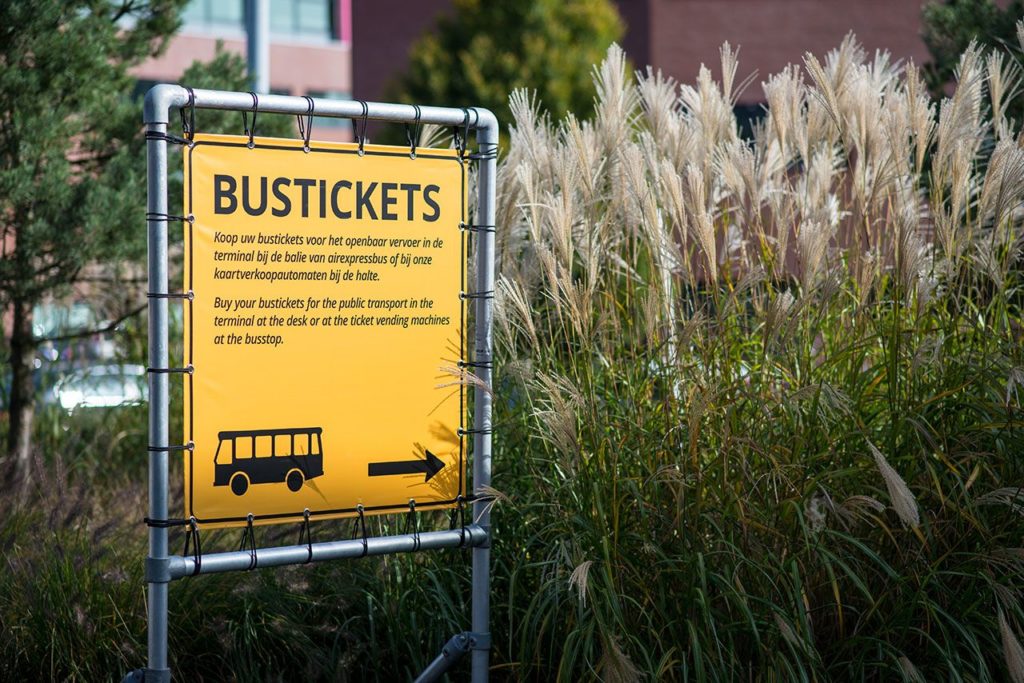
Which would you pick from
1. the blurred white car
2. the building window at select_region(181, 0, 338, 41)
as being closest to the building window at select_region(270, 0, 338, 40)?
the building window at select_region(181, 0, 338, 41)

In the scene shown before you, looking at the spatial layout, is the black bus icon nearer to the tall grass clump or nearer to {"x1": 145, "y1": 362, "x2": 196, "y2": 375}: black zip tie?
{"x1": 145, "y1": 362, "x2": 196, "y2": 375}: black zip tie

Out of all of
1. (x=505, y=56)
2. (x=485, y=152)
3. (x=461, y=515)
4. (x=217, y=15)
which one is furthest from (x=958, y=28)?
(x=217, y=15)

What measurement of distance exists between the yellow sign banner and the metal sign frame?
0.27ft

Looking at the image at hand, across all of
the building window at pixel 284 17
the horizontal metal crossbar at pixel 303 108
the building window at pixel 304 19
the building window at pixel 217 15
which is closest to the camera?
the horizontal metal crossbar at pixel 303 108

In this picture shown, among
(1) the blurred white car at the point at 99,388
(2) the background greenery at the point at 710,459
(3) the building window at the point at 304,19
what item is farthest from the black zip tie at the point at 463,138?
(3) the building window at the point at 304,19

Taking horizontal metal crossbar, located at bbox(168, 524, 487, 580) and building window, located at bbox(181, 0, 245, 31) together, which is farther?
building window, located at bbox(181, 0, 245, 31)

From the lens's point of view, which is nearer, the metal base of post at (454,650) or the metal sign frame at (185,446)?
the metal sign frame at (185,446)

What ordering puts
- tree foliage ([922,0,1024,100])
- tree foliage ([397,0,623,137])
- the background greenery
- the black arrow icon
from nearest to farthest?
1. the background greenery
2. the black arrow icon
3. tree foliage ([922,0,1024,100])
4. tree foliage ([397,0,623,137])

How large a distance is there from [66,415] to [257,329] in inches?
168

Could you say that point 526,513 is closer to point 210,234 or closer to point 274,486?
point 274,486

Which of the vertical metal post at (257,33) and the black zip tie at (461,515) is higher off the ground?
the vertical metal post at (257,33)

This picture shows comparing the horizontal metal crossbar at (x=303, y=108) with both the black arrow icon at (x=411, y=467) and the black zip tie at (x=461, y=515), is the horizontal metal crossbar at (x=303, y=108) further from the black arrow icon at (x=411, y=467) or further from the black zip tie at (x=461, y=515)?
the black zip tie at (x=461, y=515)

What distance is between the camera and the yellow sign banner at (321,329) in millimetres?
3688

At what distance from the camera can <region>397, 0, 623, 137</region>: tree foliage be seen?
1605 centimetres
